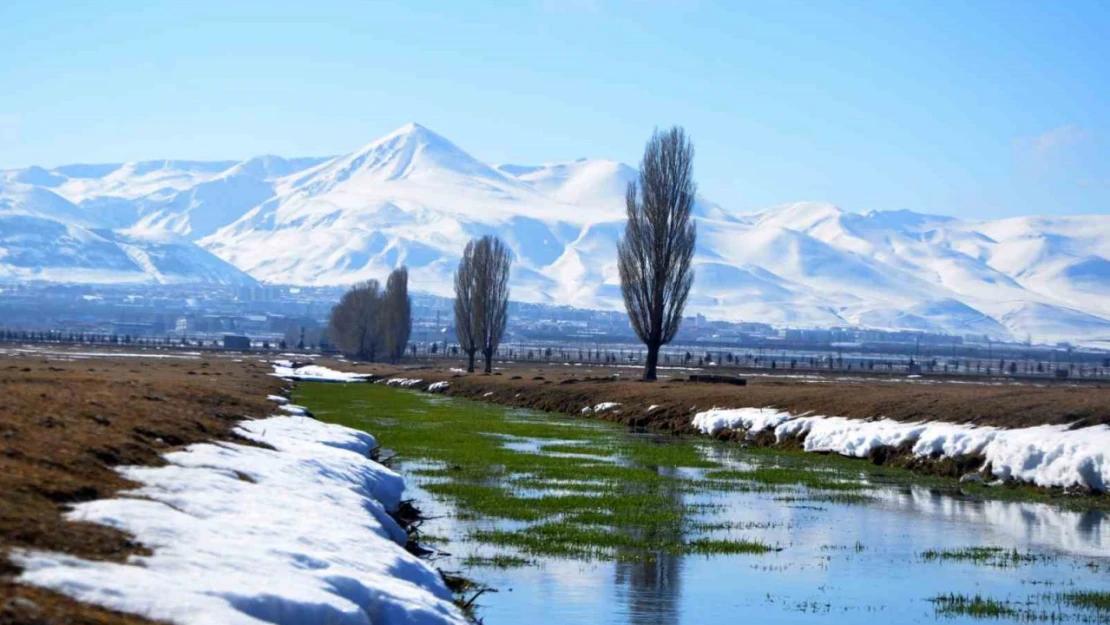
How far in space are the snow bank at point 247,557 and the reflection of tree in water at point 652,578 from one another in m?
2.43

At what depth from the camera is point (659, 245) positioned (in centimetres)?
7012

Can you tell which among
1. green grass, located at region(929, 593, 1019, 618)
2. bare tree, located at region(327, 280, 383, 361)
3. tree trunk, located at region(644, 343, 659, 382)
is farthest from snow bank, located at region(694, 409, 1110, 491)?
bare tree, located at region(327, 280, 383, 361)

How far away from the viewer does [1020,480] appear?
28.4 m

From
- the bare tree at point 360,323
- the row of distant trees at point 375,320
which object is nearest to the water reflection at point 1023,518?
the row of distant trees at point 375,320

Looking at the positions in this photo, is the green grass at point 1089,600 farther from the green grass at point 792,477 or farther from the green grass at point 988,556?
the green grass at point 792,477

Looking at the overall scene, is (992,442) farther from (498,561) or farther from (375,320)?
(375,320)

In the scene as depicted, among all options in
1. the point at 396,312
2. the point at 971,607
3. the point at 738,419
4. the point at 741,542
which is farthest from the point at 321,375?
the point at 971,607

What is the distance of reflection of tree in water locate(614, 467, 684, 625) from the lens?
51.7ft

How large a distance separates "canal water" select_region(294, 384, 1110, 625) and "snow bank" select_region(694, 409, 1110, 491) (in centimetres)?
134

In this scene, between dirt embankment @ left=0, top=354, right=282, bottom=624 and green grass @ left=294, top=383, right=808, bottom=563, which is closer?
dirt embankment @ left=0, top=354, right=282, bottom=624

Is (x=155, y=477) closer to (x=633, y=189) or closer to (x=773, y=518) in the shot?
(x=773, y=518)

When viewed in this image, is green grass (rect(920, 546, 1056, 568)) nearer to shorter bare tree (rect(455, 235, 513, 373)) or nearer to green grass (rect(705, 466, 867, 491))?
green grass (rect(705, 466, 867, 491))

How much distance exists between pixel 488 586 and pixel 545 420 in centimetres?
3487

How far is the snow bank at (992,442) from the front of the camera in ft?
89.5
